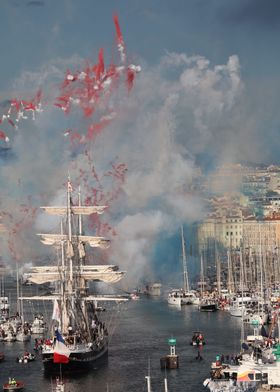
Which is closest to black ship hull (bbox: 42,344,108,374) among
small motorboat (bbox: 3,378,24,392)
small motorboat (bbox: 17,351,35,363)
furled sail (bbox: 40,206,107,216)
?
small motorboat (bbox: 17,351,35,363)

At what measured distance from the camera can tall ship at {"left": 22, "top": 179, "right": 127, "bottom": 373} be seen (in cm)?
6162

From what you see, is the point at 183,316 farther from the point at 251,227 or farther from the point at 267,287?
the point at 251,227

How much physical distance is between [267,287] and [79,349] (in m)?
43.2

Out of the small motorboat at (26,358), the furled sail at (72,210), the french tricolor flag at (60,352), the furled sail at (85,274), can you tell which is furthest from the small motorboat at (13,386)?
the furled sail at (72,210)

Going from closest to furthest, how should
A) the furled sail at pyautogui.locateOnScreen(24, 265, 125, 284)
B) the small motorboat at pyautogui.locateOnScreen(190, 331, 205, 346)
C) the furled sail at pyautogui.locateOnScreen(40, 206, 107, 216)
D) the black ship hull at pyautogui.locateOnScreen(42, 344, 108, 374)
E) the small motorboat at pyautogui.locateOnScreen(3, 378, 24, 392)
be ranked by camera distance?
the small motorboat at pyautogui.locateOnScreen(3, 378, 24, 392), the black ship hull at pyautogui.locateOnScreen(42, 344, 108, 374), the small motorboat at pyautogui.locateOnScreen(190, 331, 205, 346), the furled sail at pyautogui.locateOnScreen(24, 265, 125, 284), the furled sail at pyautogui.locateOnScreen(40, 206, 107, 216)

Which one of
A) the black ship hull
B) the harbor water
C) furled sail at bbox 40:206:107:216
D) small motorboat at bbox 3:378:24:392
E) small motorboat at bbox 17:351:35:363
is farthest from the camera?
furled sail at bbox 40:206:107:216

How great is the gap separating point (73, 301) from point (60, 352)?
11.0 metres

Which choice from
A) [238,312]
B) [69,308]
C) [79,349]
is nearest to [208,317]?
[238,312]

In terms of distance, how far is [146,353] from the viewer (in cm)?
6738

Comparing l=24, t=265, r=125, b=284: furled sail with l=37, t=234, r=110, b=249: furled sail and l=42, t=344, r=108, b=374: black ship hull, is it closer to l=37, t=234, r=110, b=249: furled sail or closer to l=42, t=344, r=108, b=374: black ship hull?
l=37, t=234, r=110, b=249: furled sail

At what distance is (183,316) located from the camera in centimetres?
9688

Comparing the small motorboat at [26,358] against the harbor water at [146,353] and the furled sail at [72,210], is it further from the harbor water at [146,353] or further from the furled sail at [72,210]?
the furled sail at [72,210]

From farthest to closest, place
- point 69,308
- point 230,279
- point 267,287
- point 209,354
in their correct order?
point 230,279 < point 267,287 < point 69,308 < point 209,354

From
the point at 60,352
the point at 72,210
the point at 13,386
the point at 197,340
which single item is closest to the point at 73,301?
the point at 72,210
